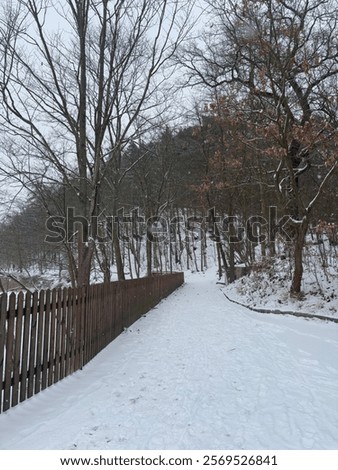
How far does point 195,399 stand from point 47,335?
2114 mm

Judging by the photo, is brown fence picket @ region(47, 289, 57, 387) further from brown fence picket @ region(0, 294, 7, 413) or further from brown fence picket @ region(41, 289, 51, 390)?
brown fence picket @ region(0, 294, 7, 413)

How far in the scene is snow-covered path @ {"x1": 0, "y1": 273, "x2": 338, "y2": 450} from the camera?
3.39 meters

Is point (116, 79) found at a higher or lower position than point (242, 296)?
higher

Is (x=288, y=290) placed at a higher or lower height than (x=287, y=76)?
lower

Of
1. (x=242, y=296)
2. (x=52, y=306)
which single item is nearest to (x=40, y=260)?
(x=242, y=296)

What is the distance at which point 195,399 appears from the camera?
437 centimetres

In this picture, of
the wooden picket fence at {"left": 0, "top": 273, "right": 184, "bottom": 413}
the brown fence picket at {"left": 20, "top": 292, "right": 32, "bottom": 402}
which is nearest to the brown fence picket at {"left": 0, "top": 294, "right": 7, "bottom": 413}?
the wooden picket fence at {"left": 0, "top": 273, "right": 184, "bottom": 413}

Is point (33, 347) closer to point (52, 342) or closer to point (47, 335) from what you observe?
point (47, 335)

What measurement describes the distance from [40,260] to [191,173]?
49.8ft

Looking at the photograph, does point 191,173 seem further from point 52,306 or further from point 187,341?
point 52,306

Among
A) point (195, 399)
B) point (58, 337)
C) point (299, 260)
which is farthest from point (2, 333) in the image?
point (299, 260)

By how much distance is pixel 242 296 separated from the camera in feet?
47.9

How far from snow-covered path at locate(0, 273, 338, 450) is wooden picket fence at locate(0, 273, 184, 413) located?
0.22 meters

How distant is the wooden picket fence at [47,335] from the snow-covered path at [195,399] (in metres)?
0.22
